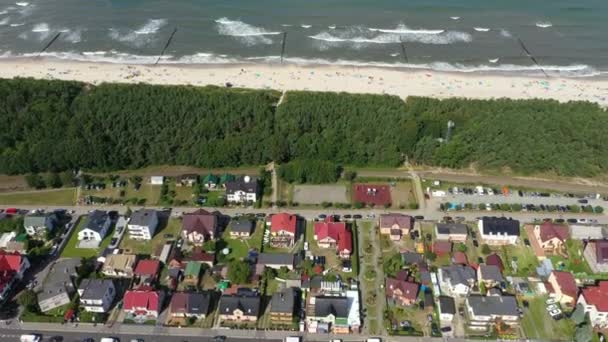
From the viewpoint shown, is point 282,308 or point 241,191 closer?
point 282,308

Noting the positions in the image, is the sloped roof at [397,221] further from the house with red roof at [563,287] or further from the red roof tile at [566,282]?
the red roof tile at [566,282]

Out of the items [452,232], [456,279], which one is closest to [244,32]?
[452,232]

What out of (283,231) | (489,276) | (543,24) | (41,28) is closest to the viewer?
(489,276)

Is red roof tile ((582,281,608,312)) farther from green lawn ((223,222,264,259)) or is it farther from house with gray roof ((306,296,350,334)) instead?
green lawn ((223,222,264,259))

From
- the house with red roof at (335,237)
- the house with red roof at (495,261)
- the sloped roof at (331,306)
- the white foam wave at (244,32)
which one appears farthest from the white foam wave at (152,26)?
the house with red roof at (495,261)

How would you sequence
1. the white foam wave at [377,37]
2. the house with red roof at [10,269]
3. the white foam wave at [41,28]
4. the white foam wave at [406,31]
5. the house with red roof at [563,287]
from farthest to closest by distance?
1. the white foam wave at [41,28]
2. the white foam wave at [406,31]
3. the white foam wave at [377,37]
4. the house with red roof at [10,269]
5. the house with red roof at [563,287]

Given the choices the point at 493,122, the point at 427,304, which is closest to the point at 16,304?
the point at 427,304

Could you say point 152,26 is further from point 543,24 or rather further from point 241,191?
point 543,24
